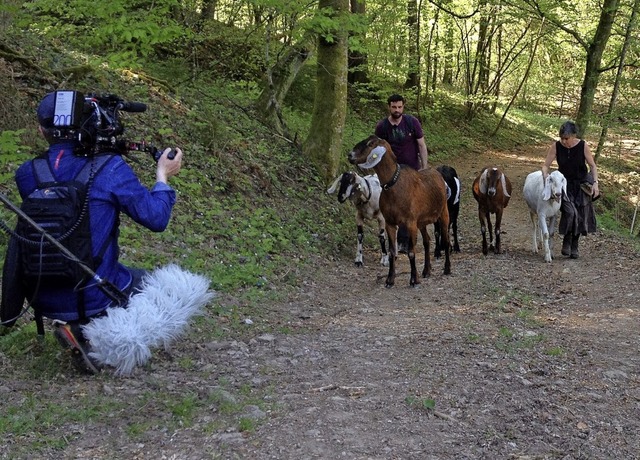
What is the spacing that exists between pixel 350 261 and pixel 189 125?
12.7 ft

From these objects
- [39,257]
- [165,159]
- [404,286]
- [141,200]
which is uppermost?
[165,159]

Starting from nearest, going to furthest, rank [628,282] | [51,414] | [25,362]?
[51,414]
[25,362]
[628,282]

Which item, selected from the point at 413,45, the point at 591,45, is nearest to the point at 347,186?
the point at 591,45

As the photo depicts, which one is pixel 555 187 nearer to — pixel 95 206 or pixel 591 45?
pixel 95 206

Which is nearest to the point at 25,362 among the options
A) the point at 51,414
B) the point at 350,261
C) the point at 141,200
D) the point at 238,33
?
the point at 51,414

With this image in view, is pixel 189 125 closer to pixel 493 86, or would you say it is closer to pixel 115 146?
pixel 115 146

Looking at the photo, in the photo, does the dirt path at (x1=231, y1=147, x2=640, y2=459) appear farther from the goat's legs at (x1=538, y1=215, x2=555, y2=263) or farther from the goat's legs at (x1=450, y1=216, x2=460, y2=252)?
the goat's legs at (x1=450, y1=216, x2=460, y2=252)

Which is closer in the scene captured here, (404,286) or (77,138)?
(77,138)

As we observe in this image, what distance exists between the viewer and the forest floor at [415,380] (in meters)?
3.59

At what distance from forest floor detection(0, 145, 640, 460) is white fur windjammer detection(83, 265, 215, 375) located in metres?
0.22

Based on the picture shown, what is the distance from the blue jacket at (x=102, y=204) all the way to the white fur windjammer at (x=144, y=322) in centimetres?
19

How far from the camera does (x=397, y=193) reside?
8578 mm

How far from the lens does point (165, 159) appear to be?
397cm

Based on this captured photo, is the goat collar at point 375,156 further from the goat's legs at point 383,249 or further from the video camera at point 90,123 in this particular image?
the video camera at point 90,123
